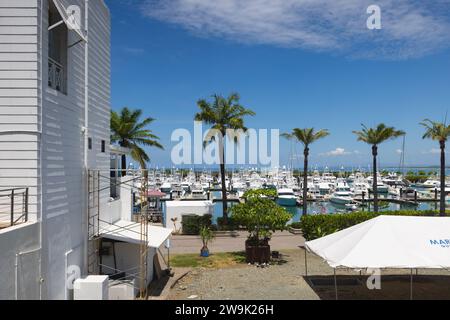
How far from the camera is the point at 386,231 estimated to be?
13562 mm

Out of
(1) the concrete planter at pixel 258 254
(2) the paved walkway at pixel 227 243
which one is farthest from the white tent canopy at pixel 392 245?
(2) the paved walkway at pixel 227 243

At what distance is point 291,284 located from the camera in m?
16.5

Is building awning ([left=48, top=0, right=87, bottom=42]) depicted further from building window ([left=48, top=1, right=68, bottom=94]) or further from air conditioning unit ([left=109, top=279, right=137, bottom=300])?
air conditioning unit ([left=109, top=279, right=137, bottom=300])

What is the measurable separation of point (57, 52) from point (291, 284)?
11.6 meters

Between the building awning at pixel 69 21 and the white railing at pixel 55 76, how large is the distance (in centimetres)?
100

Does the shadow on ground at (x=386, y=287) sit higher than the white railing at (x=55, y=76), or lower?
lower

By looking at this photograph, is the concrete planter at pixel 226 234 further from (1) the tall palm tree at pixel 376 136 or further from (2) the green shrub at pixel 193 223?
(1) the tall palm tree at pixel 376 136

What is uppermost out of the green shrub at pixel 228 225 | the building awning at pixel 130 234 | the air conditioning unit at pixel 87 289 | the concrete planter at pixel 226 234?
the building awning at pixel 130 234

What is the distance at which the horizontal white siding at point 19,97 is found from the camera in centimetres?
980

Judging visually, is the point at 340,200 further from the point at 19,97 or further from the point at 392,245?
the point at 19,97

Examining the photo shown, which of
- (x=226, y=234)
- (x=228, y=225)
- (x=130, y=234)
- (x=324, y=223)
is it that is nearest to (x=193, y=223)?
(x=226, y=234)

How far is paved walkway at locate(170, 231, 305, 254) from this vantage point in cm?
2522
